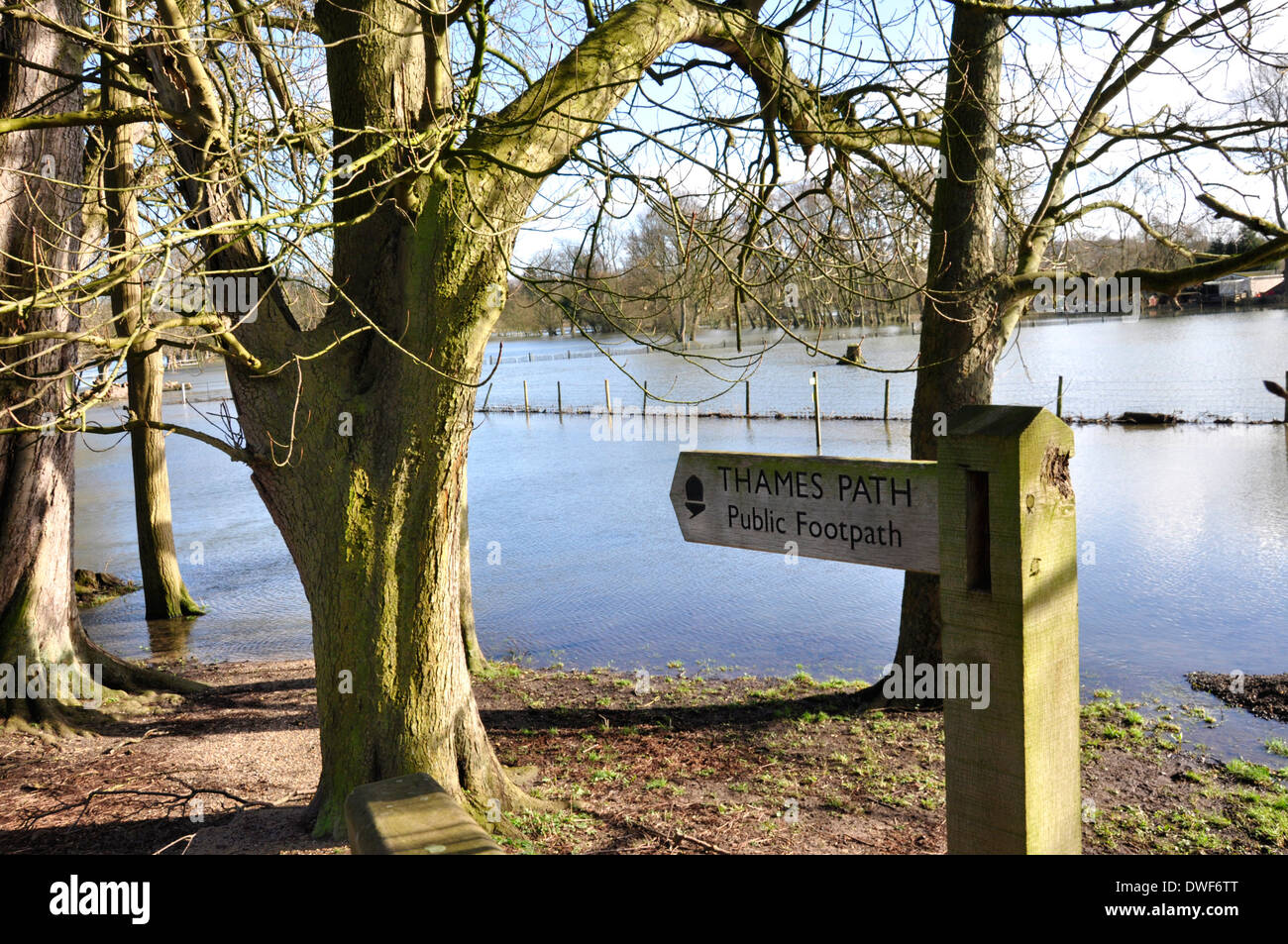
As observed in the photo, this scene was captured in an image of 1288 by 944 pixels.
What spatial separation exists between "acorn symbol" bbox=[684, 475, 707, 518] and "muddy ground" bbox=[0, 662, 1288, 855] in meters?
2.51

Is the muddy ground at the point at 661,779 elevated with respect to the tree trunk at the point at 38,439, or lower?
lower

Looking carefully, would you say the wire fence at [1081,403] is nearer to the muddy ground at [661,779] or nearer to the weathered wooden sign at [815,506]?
the muddy ground at [661,779]

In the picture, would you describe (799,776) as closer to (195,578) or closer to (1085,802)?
(1085,802)

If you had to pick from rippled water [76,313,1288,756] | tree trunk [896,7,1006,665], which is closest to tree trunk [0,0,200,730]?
rippled water [76,313,1288,756]

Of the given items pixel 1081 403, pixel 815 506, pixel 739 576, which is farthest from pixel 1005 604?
pixel 1081 403

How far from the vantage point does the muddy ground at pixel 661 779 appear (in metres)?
5.42

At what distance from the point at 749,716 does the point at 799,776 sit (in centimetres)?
146

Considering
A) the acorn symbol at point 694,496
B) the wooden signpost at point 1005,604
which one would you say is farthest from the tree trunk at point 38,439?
the wooden signpost at point 1005,604

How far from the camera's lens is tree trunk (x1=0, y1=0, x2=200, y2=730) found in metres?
7.37

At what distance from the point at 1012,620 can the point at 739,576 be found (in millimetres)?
11693

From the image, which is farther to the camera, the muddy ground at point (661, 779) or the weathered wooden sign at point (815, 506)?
the muddy ground at point (661, 779)

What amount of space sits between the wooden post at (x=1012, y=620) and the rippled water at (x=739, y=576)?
5.18 metres

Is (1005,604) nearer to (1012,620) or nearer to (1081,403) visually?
(1012,620)

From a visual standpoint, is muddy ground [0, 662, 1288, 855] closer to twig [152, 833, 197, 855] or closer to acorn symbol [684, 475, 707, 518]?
twig [152, 833, 197, 855]
